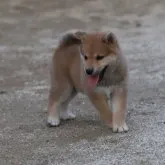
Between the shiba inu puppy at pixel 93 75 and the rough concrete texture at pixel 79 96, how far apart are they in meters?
0.19

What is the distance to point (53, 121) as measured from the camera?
6297 millimetres

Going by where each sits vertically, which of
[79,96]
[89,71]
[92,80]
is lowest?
[79,96]

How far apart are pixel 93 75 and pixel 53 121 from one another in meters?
0.82

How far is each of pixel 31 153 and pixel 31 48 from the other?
17.2 ft

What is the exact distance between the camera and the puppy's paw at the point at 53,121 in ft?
20.6

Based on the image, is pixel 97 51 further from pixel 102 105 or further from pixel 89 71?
pixel 102 105

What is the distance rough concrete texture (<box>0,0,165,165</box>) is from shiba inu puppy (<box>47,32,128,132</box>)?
7.7 inches

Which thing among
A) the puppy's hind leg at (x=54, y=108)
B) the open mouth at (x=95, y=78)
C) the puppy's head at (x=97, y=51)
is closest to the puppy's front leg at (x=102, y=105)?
the open mouth at (x=95, y=78)

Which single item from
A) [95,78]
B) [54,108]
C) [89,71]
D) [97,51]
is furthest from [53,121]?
[97,51]

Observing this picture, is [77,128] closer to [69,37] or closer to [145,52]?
[69,37]

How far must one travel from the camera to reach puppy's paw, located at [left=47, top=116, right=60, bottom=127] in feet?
20.6

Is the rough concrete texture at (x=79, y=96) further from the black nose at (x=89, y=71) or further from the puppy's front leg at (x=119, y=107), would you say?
the black nose at (x=89, y=71)

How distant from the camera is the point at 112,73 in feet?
19.3

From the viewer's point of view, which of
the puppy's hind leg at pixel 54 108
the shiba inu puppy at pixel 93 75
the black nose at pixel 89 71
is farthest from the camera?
the puppy's hind leg at pixel 54 108
